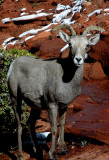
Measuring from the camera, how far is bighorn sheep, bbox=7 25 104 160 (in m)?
5.08

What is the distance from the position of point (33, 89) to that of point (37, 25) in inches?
749

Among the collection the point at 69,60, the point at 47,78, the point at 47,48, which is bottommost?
the point at 47,48

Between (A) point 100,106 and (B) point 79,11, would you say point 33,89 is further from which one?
(B) point 79,11

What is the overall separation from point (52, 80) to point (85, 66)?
8.61m

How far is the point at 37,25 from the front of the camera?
23.6m

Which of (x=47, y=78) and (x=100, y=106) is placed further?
(x=100, y=106)

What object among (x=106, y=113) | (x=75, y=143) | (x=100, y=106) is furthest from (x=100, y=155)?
(x=100, y=106)

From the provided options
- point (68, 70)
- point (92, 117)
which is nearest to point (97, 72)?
point (92, 117)

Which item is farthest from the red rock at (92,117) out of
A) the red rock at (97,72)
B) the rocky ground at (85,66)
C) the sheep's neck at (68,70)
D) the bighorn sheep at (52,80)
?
the sheep's neck at (68,70)

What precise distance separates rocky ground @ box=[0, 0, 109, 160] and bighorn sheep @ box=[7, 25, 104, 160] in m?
0.69

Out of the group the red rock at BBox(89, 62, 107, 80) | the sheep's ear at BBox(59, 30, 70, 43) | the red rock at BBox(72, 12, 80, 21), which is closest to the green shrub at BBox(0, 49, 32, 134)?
the sheep's ear at BBox(59, 30, 70, 43)

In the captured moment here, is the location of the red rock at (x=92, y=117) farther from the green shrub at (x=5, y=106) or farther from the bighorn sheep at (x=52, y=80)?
the green shrub at (x=5, y=106)

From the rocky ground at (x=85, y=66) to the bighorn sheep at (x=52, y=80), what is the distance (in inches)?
27.2

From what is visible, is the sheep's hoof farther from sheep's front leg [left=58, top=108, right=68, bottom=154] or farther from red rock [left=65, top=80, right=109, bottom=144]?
red rock [left=65, top=80, right=109, bottom=144]
